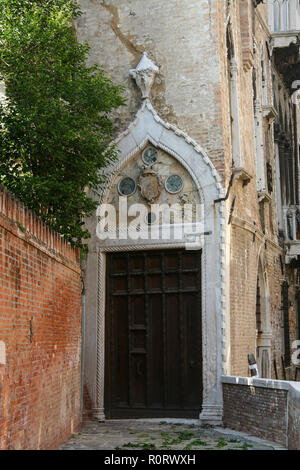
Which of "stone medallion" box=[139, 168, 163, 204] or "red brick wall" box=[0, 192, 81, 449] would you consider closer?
"red brick wall" box=[0, 192, 81, 449]

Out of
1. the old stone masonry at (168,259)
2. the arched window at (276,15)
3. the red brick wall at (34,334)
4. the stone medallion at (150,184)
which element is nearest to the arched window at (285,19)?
the arched window at (276,15)

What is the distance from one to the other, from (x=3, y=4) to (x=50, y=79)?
4.29 feet

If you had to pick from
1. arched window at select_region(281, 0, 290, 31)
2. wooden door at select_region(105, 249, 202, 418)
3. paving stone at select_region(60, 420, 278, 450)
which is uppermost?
arched window at select_region(281, 0, 290, 31)

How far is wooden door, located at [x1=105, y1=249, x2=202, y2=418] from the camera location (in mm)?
11453

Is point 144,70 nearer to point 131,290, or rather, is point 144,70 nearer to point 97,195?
point 97,195

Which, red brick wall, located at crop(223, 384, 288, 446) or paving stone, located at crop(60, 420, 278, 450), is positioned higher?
red brick wall, located at crop(223, 384, 288, 446)

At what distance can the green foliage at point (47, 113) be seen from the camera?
363 inches

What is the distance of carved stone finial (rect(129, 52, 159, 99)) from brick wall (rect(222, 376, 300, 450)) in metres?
5.67

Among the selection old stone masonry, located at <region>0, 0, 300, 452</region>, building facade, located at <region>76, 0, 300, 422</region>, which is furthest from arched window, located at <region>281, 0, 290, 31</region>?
building facade, located at <region>76, 0, 300, 422</region>

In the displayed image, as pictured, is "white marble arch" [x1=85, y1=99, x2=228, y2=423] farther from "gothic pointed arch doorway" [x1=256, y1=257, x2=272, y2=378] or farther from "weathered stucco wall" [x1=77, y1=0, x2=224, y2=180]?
"gothic pointed arch doorway" [x1=256, y1=257, x2=272, y2=378]

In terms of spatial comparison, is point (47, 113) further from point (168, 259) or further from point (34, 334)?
point (168, 259)

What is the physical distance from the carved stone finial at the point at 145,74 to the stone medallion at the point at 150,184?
1.51 meters

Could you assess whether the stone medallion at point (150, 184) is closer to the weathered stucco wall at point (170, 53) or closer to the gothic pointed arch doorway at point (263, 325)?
the weathered stucco wall at point (170, 53)
